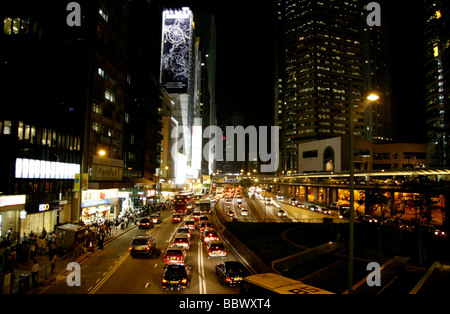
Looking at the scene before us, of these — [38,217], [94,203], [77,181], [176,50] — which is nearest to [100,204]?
[94,203]

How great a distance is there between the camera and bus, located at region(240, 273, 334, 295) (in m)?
9.47

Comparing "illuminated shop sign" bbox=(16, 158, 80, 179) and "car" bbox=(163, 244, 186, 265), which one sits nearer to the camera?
"car" bbox=(163, 244, 186, 265)

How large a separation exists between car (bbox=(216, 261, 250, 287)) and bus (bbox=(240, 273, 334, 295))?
427 centimetres

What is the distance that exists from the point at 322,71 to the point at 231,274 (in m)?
133

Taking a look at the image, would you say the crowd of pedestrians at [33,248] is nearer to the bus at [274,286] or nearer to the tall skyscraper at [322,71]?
the bus at [274,286]

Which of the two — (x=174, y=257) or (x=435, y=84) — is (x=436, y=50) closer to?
(x=435, y=84)

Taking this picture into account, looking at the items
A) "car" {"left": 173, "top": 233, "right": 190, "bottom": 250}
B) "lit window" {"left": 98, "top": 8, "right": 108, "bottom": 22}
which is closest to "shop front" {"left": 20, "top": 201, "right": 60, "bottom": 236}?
"car" {"left": 173, "top": 233, "right": 190, "bottom": 250}

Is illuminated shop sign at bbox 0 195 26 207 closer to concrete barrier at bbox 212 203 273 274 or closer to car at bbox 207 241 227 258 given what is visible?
car at bbox 207 241 227 258

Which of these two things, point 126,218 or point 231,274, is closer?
point 231,274

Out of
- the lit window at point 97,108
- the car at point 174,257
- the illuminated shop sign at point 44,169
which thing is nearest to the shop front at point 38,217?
the illuminated shop sign at point 44,169

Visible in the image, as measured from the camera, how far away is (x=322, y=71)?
133 m

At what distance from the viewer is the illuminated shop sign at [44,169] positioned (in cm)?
2525

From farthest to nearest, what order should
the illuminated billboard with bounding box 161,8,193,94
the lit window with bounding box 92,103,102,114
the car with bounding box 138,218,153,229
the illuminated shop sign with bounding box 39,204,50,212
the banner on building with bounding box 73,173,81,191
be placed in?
the illuminated billboard with bounding box 161,8,193,94 < the lit window with bounding box 92,103,102,114 < the car with bounding box 138,218,153,229 < the banner on building with bounding box 73,173,81,191 < the illuminated shop sign with bounding box 39,204,50,212

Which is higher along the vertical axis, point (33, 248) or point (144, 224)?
point (33, 248)
